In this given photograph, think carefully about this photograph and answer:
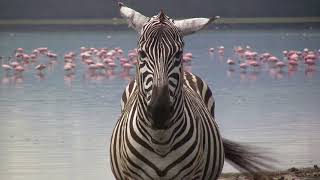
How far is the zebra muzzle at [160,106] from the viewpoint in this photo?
386 centimetres

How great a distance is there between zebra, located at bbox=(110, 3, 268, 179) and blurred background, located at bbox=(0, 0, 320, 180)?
2614 mm

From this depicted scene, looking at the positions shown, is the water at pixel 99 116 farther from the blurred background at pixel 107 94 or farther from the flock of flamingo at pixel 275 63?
the flock of flamingo at pixel 275 63

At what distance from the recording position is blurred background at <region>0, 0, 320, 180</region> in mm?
8180

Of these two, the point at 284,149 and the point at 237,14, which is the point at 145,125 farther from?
the point at 237,14

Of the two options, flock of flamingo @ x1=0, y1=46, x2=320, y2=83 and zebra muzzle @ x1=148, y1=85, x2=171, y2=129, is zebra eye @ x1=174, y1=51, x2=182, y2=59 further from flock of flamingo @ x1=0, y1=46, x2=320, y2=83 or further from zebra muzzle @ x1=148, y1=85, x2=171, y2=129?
flock of flamingo @ x1=0, y1=46, x2=320, y2=83

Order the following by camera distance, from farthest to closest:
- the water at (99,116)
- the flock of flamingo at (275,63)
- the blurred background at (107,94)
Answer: the flock of flamingo at (275,63) → the blurred background at (107,94) → the water at (99,116)

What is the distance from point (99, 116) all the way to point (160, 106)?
6642 millimetres

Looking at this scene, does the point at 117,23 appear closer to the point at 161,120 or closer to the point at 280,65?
the point at 280,65

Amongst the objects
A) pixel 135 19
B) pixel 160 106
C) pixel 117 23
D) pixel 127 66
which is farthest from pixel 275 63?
pixel 117 23

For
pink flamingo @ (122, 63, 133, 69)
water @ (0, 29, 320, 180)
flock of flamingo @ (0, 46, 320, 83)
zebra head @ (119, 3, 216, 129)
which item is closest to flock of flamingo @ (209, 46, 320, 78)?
flock of flamingo @ (0, 46, 320, 83)

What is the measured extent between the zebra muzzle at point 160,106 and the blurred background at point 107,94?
322 centimetres

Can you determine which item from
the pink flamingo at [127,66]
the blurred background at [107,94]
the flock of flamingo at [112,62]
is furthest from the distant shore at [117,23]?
the pink flamingo at [127,66]

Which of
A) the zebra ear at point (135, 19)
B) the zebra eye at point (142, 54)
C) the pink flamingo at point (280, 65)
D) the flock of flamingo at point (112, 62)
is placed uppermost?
the zebra ear at point (135, 19)

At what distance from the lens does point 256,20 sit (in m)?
37.3
